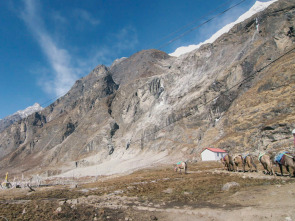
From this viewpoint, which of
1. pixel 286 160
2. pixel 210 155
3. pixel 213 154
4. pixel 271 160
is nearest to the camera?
pixel 286 160

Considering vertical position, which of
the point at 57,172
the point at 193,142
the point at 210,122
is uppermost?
the point at 210,122

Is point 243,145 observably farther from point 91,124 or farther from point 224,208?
point 91,124

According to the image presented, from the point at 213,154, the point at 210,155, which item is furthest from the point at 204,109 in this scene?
the point at 213,154

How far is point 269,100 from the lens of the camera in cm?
5631

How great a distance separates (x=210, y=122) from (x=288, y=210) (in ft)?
256

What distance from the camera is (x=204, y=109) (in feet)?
291

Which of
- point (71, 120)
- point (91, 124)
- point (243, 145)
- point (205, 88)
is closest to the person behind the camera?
point (243, 145)

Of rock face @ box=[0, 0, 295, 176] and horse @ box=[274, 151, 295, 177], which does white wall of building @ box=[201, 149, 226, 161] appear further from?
horse @ box=[274, 151, 295, 177]

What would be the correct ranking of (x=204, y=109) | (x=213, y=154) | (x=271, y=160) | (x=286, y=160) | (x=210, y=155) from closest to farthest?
(x=286, y=160) → (x=271, y=160) → (x=213, y=154) → (x=210, y=155) → (x=204, y=109)

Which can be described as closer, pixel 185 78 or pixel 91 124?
pixel 185 78

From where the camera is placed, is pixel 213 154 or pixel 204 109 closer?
pixel 213 154

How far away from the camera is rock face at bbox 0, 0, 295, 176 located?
5511cm

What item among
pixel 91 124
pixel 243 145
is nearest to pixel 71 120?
pixel 91 124

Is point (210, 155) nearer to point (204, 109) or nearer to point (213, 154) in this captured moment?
point (213, 154)
